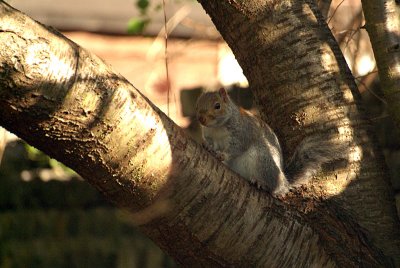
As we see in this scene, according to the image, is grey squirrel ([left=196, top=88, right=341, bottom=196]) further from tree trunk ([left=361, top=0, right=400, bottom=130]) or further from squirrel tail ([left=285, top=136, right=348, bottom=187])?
tree trunk ([left=361, top=0, right=400, bottom=130])

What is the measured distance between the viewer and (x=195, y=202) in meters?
2.15

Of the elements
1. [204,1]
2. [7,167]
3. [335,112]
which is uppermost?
[204,1]

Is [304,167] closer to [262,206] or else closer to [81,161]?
[262,206]

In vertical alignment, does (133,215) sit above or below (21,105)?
below

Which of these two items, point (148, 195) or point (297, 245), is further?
point (297, 245)

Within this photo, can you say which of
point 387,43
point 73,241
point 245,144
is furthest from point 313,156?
point 73,241

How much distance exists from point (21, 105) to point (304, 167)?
1.13 m

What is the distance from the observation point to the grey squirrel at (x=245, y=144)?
9.28 feet

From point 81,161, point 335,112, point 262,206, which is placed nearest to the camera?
point 81,161

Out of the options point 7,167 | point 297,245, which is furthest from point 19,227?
point 297,245

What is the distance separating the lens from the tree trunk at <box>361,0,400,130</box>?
272 centimetres

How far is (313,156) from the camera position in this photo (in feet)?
8.75

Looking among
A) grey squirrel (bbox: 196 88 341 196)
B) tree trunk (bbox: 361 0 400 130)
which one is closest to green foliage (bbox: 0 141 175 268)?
grey squirrel (bbox: 196 88 341 196)

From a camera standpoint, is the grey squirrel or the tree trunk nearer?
the tree trunk
